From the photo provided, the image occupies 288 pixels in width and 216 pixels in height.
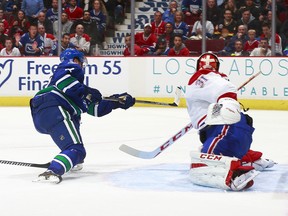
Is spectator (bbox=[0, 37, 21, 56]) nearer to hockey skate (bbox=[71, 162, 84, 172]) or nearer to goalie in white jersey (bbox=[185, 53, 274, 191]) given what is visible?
hockey skate (bbox=[71, 162, 84, 172])

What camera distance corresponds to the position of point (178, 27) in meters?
10.9

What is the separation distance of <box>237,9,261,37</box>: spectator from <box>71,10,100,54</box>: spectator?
1980mm

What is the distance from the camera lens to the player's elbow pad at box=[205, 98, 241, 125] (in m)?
4.32

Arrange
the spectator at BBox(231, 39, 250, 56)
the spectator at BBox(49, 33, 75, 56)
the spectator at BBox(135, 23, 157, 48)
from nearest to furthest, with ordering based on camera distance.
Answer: the spectator at BBox(231, 39, 250, 56) → the spectator at BBox(135, 23, 157, 48) → the spectator at BBox(49, 33, 75, 56)

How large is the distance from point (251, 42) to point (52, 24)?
2.75 metres

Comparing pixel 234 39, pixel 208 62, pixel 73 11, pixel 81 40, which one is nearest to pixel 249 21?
pixel 234 39

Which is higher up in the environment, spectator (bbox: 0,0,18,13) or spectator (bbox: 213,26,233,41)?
spectator (bbox: 0,0,18,13)

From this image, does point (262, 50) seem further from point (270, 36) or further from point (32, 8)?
point (32, 8)

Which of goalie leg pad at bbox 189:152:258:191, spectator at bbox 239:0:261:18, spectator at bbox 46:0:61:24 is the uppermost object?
spectator at bbox 239:0:261:18

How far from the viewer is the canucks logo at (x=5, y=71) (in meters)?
10.8

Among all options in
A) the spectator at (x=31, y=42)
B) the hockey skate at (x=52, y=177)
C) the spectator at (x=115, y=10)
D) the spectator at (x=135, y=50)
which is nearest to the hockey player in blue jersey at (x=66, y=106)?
the hockey skate at (x=52, y=177)

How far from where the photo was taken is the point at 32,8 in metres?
11.6

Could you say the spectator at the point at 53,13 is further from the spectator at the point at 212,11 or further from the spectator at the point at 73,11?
the spectator at the point at 212,11

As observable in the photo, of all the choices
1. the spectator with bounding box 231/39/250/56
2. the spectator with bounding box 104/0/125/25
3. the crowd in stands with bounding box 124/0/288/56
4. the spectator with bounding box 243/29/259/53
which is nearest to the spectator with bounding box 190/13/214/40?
the crowd in stands with bounding box 124/0/288/56
